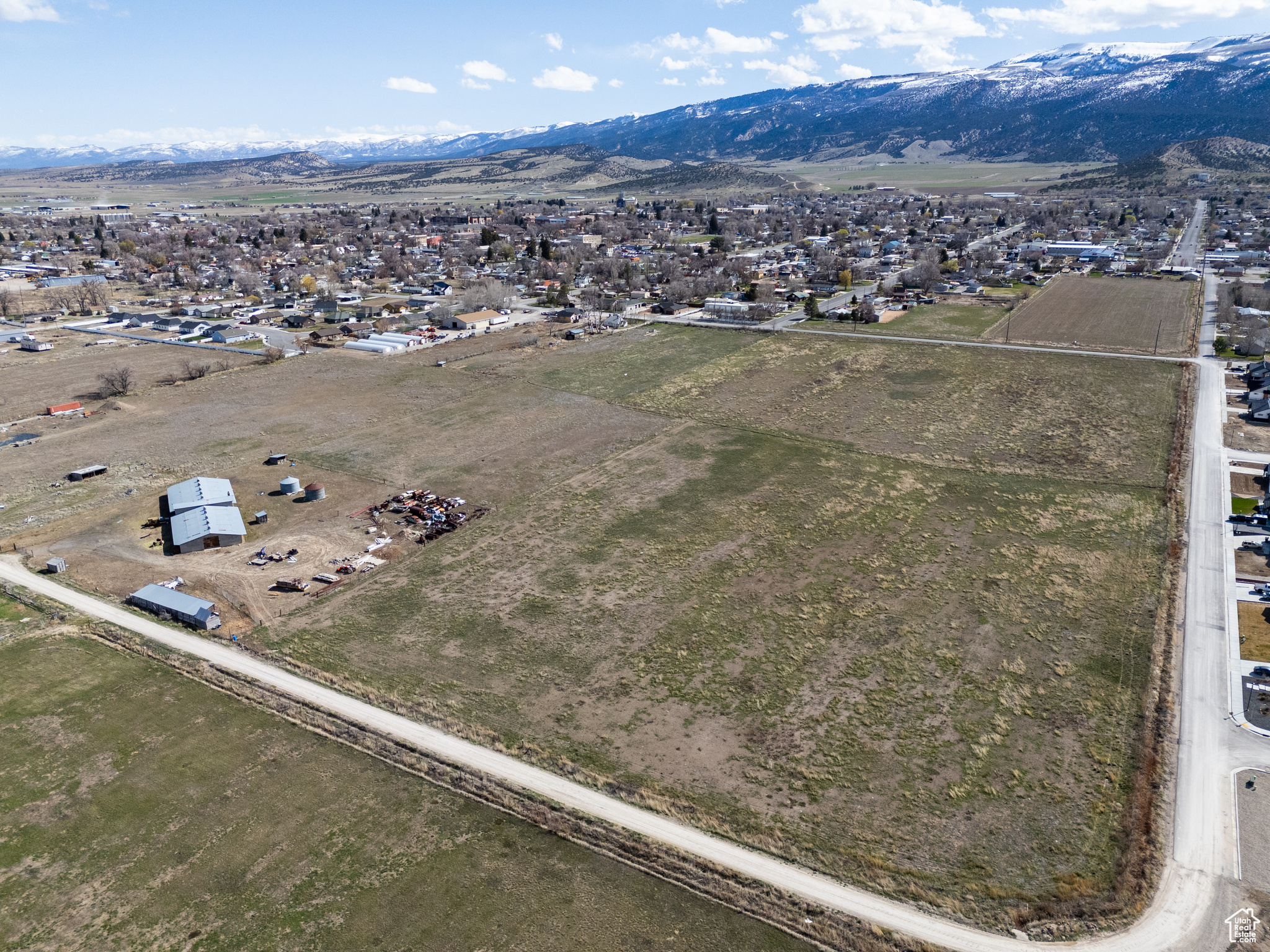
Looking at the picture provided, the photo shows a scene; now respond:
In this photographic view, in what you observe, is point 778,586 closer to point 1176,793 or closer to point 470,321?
point 1176,793

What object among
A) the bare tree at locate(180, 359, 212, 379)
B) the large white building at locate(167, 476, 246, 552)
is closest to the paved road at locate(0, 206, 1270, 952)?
the large white building at locate(167, 476, 246, 552)

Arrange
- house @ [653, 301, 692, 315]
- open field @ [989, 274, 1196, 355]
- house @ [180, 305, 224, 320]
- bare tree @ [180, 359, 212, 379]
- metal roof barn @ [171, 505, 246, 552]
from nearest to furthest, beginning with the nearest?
metal roof barn @ [171, 505, 246, 552], bare tree @ [180, 359, 212, 379], open field @ [989, 274, 1196, 355], house @ [180, 305, 224, 320], house @ [653, 301, 692, 315]

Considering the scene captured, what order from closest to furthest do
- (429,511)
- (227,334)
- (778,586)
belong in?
(778,586), (429,511), (227,334)

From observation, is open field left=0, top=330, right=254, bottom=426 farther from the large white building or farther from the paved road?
the paved road

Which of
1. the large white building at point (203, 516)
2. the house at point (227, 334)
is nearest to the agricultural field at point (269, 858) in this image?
the large white building at point (203, 516)

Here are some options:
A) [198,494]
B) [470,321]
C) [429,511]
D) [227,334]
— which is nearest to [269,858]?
[429,511]

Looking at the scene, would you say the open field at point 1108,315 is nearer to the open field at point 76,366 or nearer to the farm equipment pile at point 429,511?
the farm equipment pile at point 429,511
